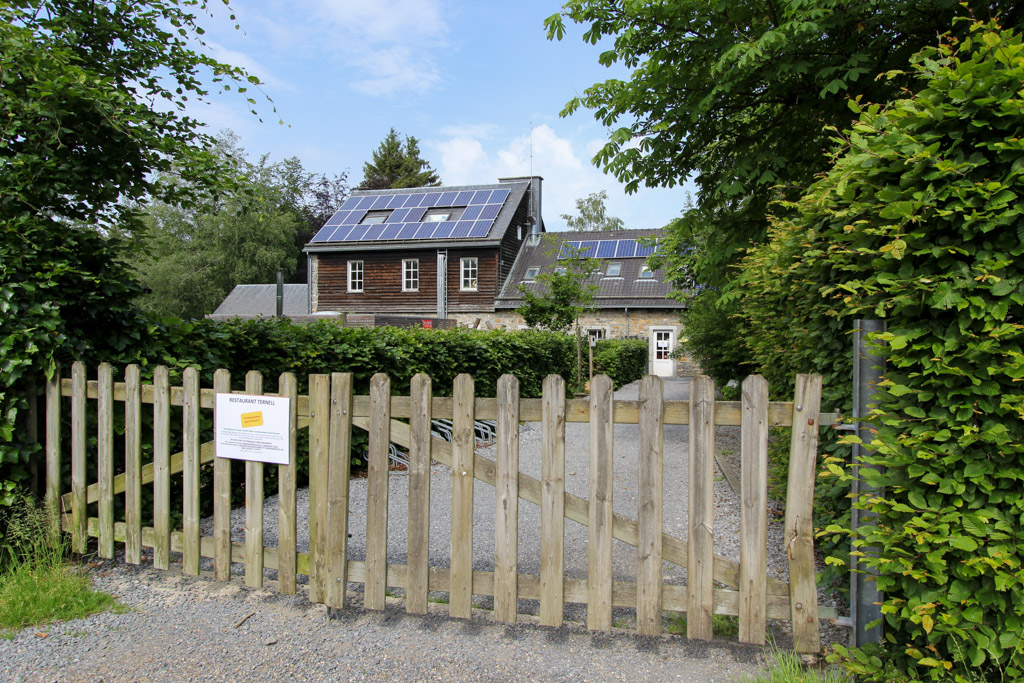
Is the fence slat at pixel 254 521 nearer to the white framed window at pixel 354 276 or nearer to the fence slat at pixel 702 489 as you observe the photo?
the fence slat at pixel 702 489

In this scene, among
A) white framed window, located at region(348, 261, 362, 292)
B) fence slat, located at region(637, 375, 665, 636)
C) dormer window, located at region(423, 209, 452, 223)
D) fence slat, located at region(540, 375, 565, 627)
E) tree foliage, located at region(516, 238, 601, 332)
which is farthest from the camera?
white framed window, located at region(348, 261, 362, 292)

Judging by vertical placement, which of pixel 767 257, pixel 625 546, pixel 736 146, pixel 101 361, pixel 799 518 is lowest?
pixel 625 546

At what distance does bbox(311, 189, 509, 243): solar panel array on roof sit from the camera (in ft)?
96.6

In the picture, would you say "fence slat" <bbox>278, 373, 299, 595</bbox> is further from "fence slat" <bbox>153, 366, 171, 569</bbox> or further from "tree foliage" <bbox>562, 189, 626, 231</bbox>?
"tree foliage" <bbox>562, 189, 626, 231</bbox>

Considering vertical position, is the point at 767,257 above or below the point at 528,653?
above

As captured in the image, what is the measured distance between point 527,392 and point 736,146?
6.86 m

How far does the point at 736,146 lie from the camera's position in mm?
7590

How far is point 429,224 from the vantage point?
30.1 m

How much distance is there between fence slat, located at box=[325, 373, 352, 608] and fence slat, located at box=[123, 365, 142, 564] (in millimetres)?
1487

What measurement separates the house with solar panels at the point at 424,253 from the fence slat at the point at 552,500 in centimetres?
2608

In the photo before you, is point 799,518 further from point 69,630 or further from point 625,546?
point 69,630

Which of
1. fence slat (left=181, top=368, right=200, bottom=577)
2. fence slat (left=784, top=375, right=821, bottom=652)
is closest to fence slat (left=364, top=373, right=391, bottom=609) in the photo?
fence slat (left=181, top=368, right=200, bottom=577)

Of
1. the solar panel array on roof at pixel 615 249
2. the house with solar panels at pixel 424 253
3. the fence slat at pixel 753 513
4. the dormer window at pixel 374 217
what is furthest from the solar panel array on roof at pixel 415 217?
the fence slat at pixel 753 513

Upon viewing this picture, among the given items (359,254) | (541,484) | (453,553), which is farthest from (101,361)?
(359,254)
